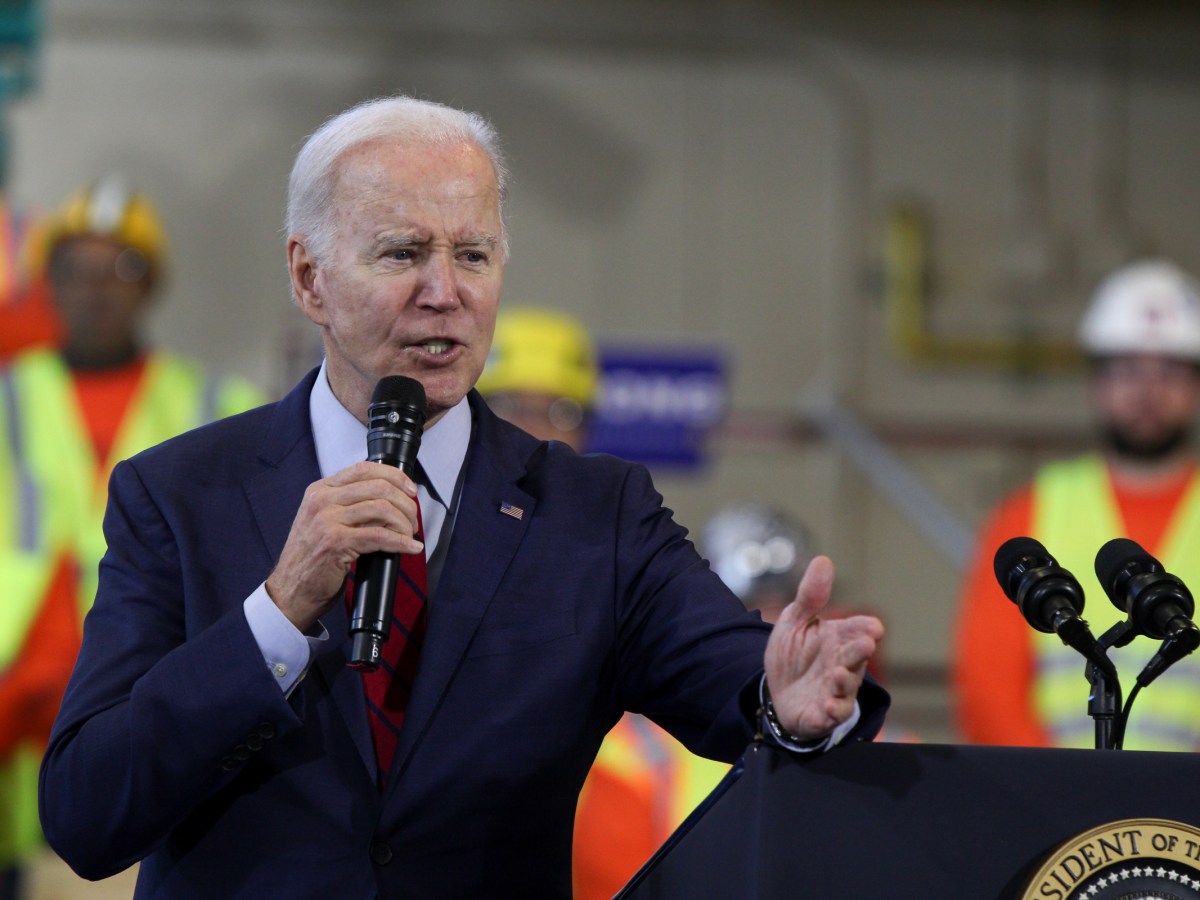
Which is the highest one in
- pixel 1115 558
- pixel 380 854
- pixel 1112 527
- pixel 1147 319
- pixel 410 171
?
pixel 1147 319

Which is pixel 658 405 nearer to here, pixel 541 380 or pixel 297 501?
pixel 541 380

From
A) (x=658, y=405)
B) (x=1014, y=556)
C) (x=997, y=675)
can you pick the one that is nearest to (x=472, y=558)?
(x=1014, y=556)

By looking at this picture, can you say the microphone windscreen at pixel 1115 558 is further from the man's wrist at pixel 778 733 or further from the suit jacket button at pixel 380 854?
the suit jacket button at pixel 380 854

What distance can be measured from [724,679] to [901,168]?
7.02m

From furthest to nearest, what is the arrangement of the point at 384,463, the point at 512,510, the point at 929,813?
1. the point at 512,510
2. the point at 384,463
3. the point at 929,813

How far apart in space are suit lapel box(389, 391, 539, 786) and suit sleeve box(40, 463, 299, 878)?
5.5 inches

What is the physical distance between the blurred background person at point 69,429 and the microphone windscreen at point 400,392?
92.3 inches

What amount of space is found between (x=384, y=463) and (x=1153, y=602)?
0.70 meters

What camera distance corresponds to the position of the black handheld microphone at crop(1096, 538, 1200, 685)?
63.6 inches

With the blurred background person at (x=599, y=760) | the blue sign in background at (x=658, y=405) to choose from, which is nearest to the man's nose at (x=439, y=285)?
the blurred background person at (x=599, y=760)

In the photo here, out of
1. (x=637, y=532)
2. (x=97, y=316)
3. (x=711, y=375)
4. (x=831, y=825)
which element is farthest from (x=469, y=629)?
(x=711, y=375)

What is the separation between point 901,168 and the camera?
8539 millimetres

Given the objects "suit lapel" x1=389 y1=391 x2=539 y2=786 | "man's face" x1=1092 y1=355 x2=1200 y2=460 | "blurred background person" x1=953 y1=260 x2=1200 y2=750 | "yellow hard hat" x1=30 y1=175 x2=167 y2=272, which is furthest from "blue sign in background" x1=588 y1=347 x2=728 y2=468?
"suit lapel" x1=389 y1=391 x2=539 y2=786

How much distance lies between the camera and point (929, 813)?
1.56 m
